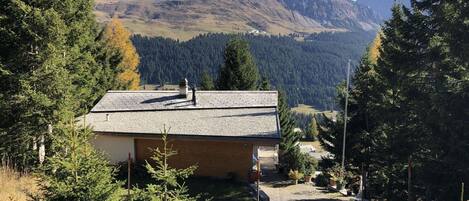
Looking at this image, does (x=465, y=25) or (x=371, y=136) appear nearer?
(x=465, y=25)

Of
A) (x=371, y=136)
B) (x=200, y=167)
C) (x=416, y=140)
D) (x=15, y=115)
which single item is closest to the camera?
(x=15, y=115)

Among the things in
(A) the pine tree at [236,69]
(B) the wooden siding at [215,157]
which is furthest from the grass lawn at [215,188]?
(A) the pine tree at [236,69]

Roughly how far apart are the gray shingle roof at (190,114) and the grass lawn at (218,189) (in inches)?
88.6

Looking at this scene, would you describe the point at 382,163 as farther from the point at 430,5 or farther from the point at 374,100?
the point at 430,5

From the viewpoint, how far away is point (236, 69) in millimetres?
37188

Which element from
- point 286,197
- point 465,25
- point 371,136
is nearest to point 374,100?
point 371,136

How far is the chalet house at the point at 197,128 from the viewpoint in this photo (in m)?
20.8

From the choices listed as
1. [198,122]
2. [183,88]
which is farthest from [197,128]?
[183,88]

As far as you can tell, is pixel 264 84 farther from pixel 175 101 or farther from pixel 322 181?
pixel 175 101

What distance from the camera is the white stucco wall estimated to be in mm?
22219

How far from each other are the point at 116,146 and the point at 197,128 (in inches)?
167

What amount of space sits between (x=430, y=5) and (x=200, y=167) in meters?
13.7

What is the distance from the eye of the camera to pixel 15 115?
18625 mm

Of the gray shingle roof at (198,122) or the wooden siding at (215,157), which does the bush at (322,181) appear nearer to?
the gray shingle roof at (198,122)
